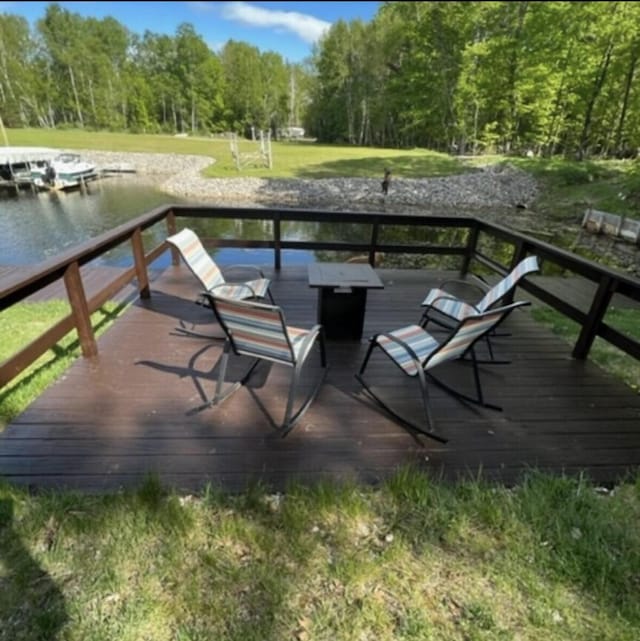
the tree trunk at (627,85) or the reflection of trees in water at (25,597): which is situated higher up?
the tree trunk at (627,85)

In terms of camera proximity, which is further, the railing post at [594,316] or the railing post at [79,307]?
the railing post at [594,316]

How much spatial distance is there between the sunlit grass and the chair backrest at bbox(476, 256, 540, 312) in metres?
3.23

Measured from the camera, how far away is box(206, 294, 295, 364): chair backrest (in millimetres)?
2031

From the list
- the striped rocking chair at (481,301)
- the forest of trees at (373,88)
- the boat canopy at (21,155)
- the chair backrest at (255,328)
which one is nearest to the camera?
the chair backrest at (255,328)

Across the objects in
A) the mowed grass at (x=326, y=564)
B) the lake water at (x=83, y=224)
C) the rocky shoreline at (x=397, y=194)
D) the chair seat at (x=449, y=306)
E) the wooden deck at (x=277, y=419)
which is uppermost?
the chair seat at (x=449, y=306)

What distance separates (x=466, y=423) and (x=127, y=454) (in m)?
1.95

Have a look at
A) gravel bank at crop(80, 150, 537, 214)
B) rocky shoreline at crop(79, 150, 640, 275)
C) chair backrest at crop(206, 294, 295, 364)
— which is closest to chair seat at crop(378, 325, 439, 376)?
chair backrest at crop(206, 294, 295, 364)

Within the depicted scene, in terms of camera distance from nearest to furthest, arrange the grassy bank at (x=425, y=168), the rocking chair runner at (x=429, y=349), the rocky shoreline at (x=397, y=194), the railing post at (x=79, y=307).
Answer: the rocking chair runner at (x=429, y=349) < the railing post at (x=79, y=307) < the grassy bank at (x=425, y=168) < the rocky shoreline at (x=397, y=194)

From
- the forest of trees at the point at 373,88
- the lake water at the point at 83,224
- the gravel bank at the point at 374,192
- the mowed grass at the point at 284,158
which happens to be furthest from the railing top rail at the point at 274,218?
the mowed grass at the point at 284,158

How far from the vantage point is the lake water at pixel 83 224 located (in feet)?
31.1

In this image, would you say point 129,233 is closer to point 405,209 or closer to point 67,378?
point 67,378

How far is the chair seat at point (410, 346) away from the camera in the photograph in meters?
2.30

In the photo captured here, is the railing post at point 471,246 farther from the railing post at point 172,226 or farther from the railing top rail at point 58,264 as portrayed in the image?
the railing top rail at point 58,264

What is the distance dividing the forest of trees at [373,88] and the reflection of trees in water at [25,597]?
3.06 m
